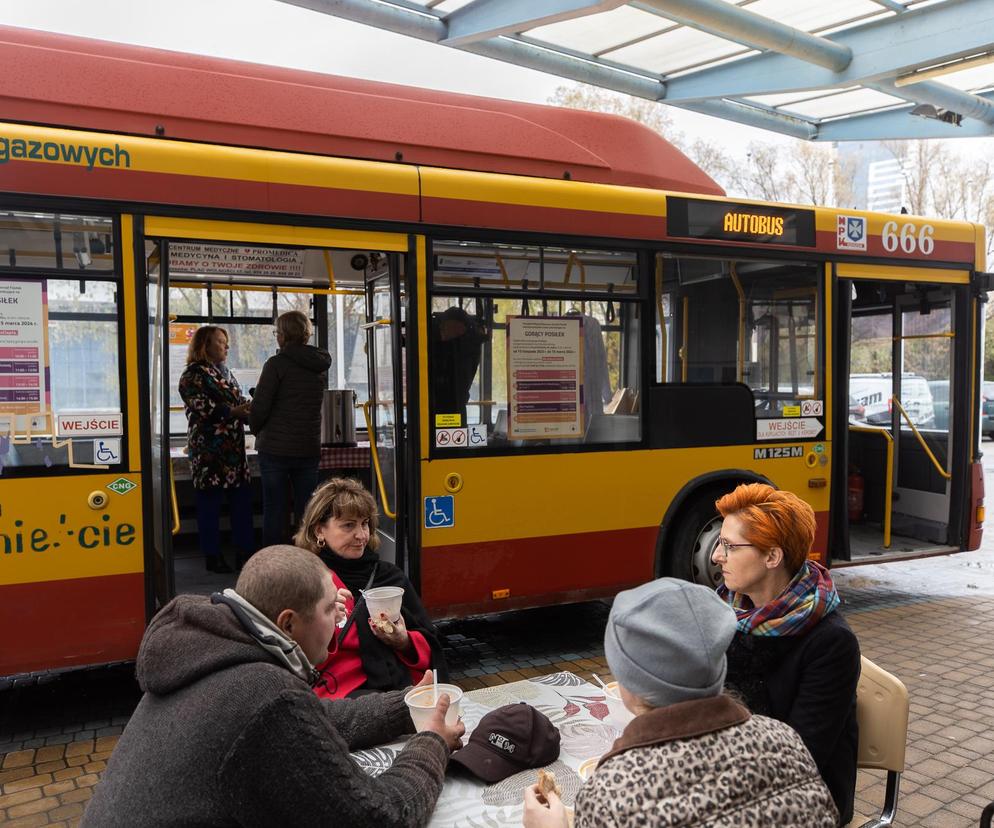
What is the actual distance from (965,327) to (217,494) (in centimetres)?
588

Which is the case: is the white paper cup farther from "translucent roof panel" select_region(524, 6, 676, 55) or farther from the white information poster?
"translucent roof panel" select_region(524, 6, 676, 55)

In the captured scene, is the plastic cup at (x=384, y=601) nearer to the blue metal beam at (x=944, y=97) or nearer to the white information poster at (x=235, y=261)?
the white information poster at (x=235, y=261)

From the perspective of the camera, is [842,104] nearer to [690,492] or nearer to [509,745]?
[690,492]

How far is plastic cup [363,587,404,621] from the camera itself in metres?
2.79

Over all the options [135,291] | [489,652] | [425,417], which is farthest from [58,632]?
[489,652]

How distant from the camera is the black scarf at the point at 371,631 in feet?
9.72

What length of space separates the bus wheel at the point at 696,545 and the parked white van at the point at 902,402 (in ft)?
6.38

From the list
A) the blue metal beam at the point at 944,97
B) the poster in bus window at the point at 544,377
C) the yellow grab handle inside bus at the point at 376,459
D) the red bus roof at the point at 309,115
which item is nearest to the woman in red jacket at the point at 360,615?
the poster in bus window at the point at 544,377

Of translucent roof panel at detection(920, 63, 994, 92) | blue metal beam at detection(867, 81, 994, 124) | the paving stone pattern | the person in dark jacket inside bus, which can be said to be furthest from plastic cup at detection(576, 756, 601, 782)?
translucent roof panel at detection(920, 63, 994, 92)

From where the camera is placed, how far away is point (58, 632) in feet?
13.8

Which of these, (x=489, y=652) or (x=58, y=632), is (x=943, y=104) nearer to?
(x=489, y=652)

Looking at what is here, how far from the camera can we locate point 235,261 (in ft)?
19.8

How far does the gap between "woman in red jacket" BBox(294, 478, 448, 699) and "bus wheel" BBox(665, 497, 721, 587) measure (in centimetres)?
286

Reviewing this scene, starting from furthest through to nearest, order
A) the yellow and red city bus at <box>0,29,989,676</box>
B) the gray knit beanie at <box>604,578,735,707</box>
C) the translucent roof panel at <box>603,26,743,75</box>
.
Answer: the translucent roof panel at <box>603,26,743,75</box> → the yellow and red city bus at <box>0,29,989,676</box> → the gray knit beanie at <box>604,578,735,707</box>
